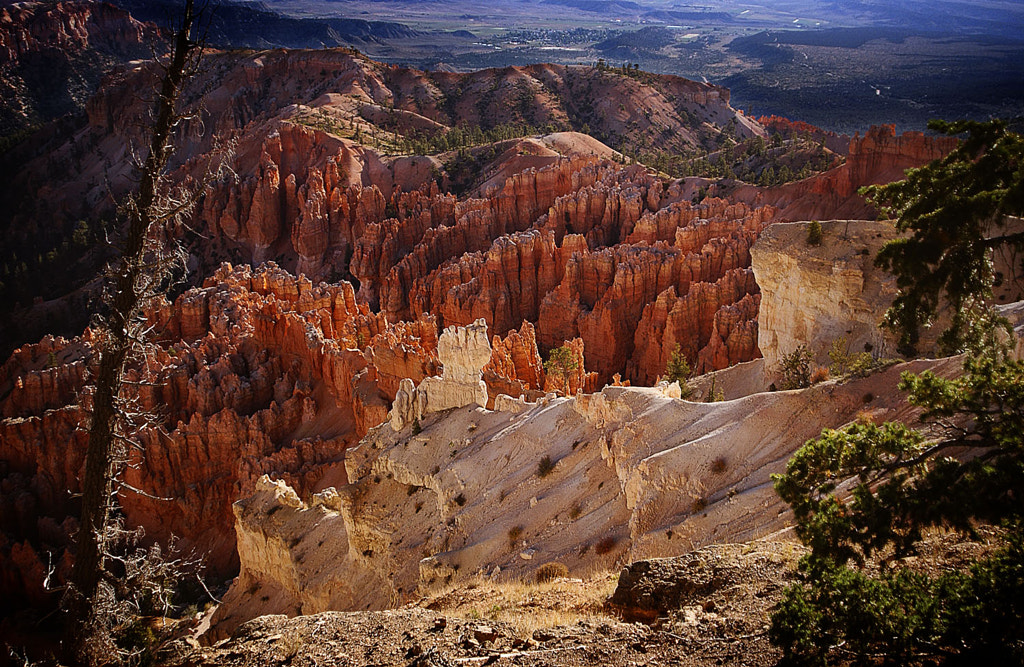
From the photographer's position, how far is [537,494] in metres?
15.5

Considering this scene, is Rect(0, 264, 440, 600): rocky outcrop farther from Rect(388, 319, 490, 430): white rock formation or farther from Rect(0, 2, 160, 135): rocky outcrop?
Rect(0, 2, 160, 135): rocky outcrop

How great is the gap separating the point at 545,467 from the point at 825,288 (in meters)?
12.1

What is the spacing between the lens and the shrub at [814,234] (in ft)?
74.5

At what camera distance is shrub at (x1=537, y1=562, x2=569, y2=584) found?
13.0m

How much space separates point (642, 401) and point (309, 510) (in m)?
11.9

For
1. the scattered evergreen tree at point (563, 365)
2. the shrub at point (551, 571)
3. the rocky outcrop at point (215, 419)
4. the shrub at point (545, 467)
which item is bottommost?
the rocky outcrop at point (215, 419)

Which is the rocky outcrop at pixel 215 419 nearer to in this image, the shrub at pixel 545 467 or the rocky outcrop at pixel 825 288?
the rocky outcrop at pixel 825 288

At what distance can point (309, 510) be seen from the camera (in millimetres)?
21750

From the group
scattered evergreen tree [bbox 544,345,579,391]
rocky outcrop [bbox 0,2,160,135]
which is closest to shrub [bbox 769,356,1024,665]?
scattered evergreen tree [bbox 544,345,579,391]

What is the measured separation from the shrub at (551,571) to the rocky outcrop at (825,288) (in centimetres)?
1279

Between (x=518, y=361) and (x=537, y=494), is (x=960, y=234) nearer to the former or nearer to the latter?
(x=537, y=494)

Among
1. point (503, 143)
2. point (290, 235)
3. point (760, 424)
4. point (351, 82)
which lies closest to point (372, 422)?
point (760, 424)

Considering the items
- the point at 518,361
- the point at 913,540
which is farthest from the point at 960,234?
the point at 518,361

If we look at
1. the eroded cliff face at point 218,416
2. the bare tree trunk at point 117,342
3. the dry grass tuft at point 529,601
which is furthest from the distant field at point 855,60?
the bare tree trunk at point 117,342
